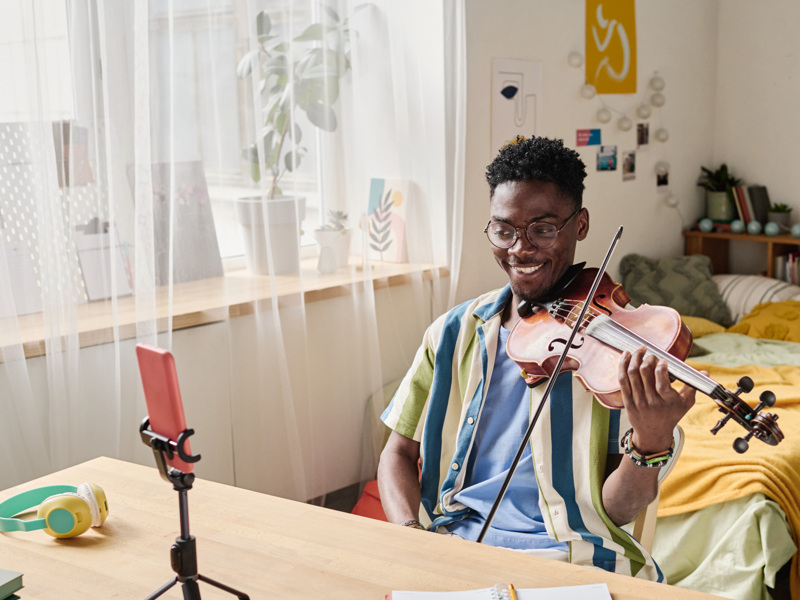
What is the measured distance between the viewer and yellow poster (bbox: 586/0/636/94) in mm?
3373

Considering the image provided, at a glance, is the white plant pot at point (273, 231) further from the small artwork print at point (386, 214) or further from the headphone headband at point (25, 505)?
the headphone headband at point (25, 505)

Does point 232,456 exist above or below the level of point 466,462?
below

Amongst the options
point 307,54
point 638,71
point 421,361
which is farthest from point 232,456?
point 638,71

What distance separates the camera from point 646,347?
3.62 ft

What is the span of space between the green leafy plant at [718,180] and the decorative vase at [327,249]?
2523 millimetres

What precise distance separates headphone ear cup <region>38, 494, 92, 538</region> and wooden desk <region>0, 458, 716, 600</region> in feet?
0.05

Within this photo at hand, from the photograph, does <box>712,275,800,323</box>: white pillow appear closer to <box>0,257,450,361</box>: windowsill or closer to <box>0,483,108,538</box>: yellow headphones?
<box>0,257,450,361</box>: windowsill

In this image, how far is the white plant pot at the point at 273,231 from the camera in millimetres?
2256

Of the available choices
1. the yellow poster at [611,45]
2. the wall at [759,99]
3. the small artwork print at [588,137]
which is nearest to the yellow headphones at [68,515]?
the small artwork print at [588,137]

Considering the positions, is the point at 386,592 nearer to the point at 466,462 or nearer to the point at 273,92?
the point at 466,462

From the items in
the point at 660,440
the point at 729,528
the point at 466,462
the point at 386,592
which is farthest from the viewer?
the point at 729,528

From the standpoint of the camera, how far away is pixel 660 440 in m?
1.13

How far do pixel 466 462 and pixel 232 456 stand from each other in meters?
1.10

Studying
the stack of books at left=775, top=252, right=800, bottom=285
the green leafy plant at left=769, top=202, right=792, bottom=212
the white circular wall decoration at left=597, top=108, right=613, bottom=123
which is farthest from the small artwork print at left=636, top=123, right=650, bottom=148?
the stack of books at left=775, top=252, right=800, bottom=285
